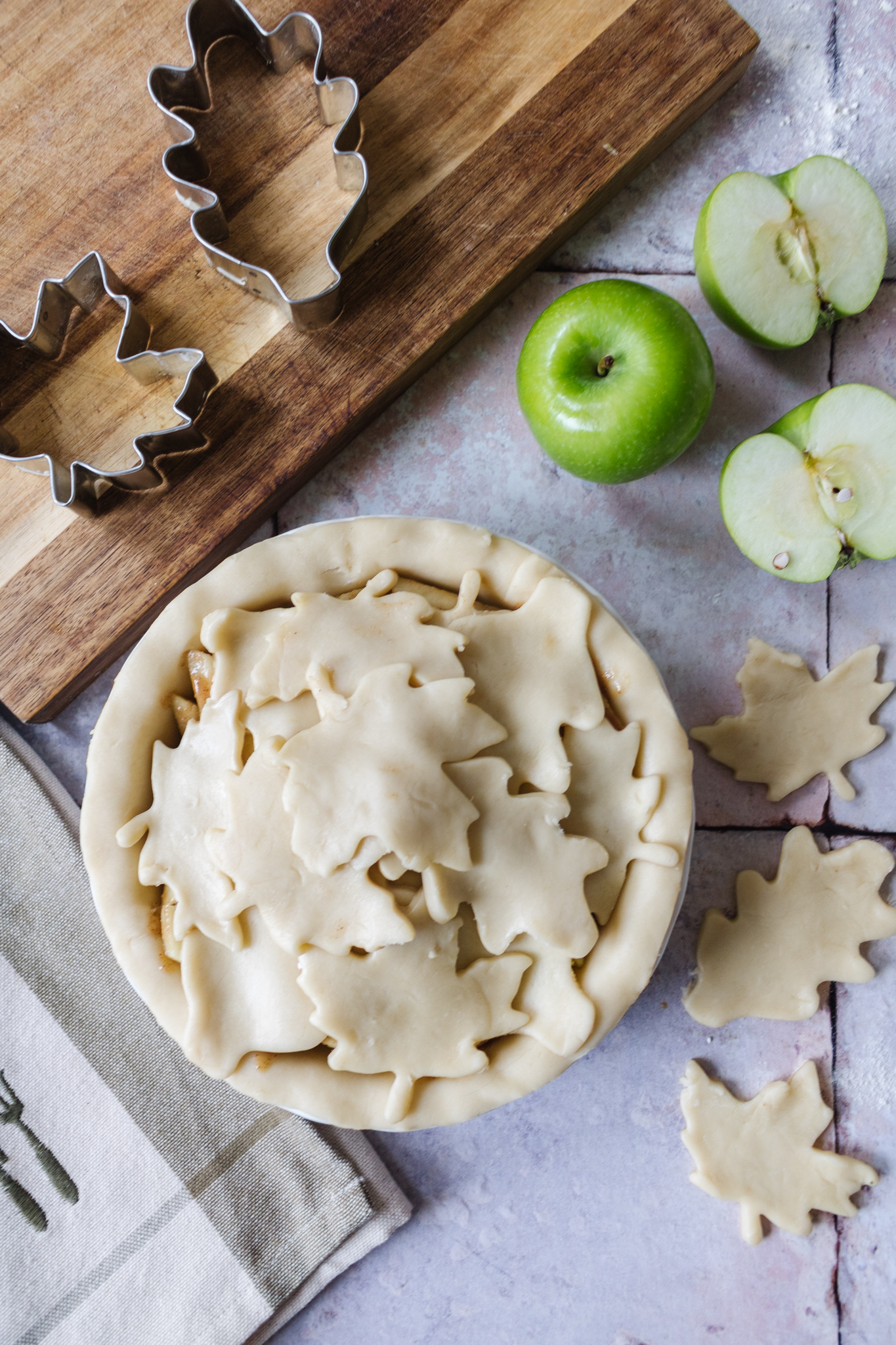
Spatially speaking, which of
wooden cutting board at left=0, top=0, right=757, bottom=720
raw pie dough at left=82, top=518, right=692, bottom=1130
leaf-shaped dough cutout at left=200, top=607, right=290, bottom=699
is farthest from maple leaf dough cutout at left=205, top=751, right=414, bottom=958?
wooden cutting board at left=0, top=0, right=757, bottom=720

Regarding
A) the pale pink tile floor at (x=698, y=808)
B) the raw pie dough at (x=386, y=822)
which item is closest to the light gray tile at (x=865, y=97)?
the pale pink tile floor at (x=698, y=808)

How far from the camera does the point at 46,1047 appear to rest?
44.1 inches

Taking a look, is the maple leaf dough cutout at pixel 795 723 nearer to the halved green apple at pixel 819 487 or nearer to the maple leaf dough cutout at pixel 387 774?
the halved green apple at pixel 819 487

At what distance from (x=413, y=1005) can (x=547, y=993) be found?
13cm

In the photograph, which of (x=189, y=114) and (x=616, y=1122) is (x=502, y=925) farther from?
(x=189, y=114)

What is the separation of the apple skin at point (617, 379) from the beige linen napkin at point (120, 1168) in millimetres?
758

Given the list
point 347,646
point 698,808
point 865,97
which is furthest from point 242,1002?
point 865,97

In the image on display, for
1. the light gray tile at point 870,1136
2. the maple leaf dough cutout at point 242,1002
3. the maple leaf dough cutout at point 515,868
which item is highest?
the maple leaf dough cutout at point 242,1002

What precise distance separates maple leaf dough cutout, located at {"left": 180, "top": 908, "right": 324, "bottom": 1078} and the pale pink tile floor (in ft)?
1.32

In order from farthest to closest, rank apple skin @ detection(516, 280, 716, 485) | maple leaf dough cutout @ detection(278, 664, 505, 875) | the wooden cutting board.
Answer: the wooden cutting board < apple skin @ detection(516, 280, 716, 485) < maple leaf dough cutout @ detection(278, 664, 505, 875)

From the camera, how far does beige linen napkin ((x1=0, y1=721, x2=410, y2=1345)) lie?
109cm

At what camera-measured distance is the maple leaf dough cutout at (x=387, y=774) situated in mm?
795

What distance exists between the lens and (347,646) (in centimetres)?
86

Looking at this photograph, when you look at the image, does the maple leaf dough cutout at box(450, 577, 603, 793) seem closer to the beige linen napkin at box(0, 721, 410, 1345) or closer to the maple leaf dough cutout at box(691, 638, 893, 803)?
the maple leaf dough cutout at box(691, 638, 893, 803)
